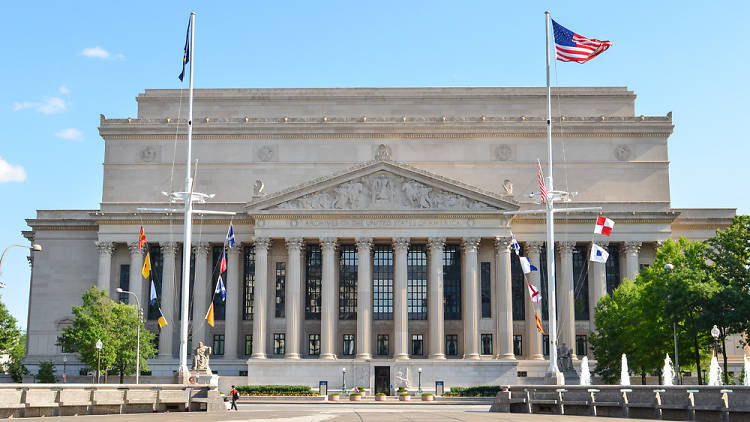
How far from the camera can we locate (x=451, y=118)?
304ft

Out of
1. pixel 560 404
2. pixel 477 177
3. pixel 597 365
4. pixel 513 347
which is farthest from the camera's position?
pixel 477 177

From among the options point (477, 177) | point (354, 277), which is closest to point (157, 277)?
point (354, 277)

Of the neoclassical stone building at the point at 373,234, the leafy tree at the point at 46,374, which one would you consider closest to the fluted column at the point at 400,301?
the neoclassical stone building at the point at 373,234

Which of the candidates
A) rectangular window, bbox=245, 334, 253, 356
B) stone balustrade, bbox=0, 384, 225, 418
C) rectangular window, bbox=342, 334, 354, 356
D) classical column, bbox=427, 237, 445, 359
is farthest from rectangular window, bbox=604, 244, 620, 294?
stone balustrade, bbox=0, 384, 225, 418

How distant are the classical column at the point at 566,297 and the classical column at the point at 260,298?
28.3m

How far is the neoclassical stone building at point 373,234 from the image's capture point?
7931cm

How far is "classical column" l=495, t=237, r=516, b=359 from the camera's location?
7844cm

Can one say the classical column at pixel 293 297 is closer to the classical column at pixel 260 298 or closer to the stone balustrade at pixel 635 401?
the classical column at pixel 260 298

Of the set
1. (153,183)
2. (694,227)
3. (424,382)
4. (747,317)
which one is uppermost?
(153,183)

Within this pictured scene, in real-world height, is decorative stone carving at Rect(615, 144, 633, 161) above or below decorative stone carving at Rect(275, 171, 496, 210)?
above

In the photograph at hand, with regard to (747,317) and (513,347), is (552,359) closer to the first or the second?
(747,317)

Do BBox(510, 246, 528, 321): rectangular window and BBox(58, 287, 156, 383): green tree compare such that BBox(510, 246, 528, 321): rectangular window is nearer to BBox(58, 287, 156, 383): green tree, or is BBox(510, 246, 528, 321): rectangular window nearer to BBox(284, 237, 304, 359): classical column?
BBox(284, 237, 304, 359): classical column

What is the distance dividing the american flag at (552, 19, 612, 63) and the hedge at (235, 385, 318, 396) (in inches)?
1410

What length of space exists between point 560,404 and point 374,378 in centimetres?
3723
